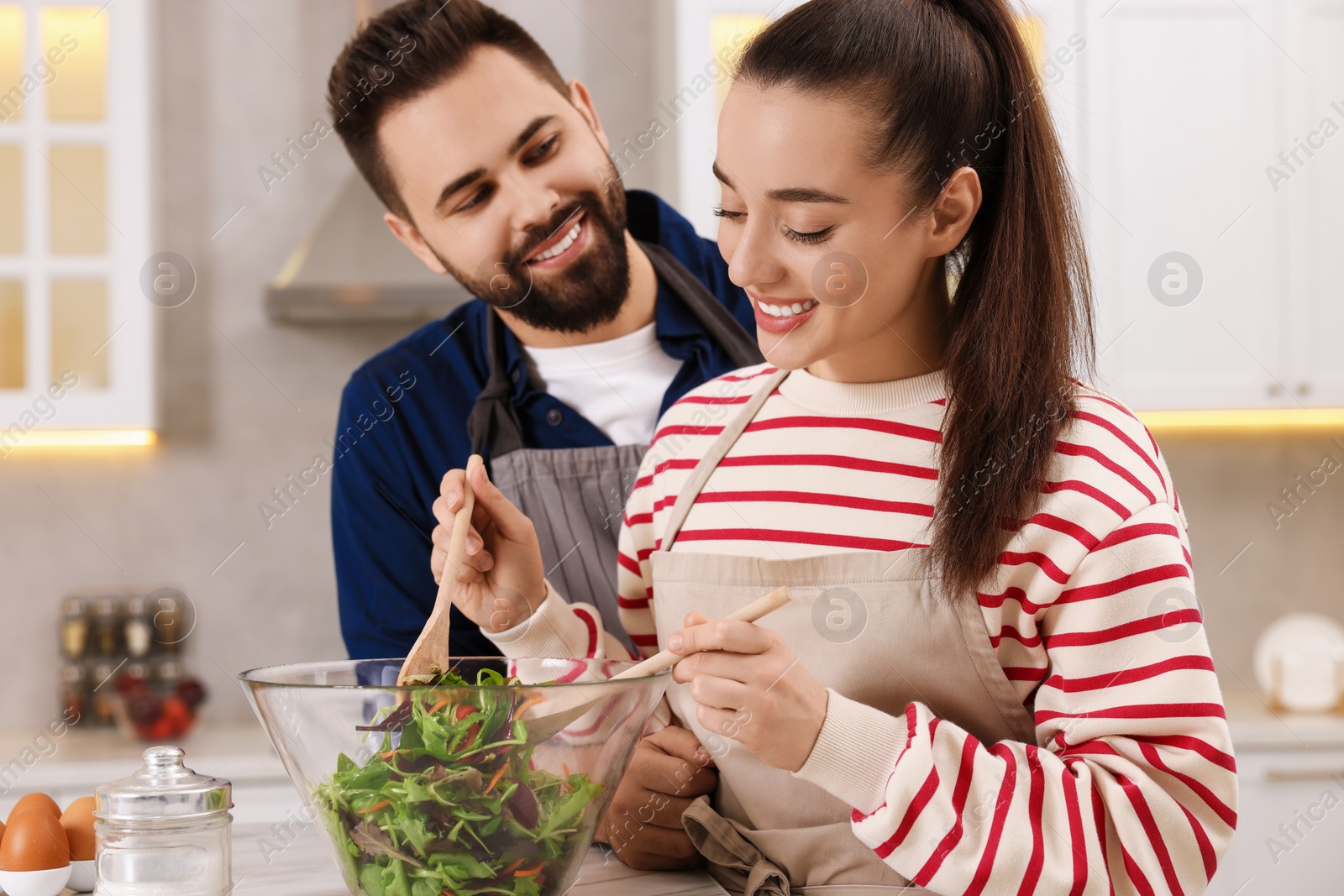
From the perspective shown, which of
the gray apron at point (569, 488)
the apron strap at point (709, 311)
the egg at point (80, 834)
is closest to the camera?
the egg at point (80, 834)

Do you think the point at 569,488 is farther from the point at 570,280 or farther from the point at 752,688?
the point at 752,688

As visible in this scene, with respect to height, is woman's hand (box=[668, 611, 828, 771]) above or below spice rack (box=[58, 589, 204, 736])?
above

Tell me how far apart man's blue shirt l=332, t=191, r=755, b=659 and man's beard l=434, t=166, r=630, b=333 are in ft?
0.19

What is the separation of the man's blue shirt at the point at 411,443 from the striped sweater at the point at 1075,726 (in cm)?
61

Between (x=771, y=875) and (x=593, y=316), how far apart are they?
0.80m

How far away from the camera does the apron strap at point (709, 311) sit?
1.40 m

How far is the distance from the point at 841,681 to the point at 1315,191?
80.9 inches

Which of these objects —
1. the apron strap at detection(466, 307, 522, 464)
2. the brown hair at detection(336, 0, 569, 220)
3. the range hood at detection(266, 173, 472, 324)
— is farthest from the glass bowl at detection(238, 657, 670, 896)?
the range hood at detection(266, 173, 472, 324)

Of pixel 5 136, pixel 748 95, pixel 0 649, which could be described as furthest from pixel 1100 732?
pixel 0 649

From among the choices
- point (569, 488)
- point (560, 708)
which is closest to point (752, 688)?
point (560, 708)

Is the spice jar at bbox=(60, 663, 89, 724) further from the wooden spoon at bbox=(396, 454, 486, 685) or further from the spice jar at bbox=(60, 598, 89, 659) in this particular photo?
the wooden spoon at bbox=(396, 454, 486, 685)

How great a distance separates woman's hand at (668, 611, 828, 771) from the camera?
0.70 meters

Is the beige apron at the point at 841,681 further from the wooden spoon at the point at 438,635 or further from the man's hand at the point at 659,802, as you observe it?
the wooden spoon at the point at 438,635

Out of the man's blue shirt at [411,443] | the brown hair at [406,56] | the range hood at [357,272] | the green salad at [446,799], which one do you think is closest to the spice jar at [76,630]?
the range hood at [357,272]
